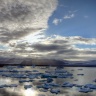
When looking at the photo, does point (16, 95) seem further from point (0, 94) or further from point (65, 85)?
point (65, 85)

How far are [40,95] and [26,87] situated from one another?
33.9 feet

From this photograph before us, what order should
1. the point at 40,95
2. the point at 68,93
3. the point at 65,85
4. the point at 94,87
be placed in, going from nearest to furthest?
the point at 40,95 < the point at 68,93 < the point at 94,87 < the point at 65,85

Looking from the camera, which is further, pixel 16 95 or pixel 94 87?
→ pixel 94 87

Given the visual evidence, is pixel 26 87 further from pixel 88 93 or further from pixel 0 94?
pixel 88 93

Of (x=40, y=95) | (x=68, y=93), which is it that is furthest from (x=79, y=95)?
(x=40, y=95)

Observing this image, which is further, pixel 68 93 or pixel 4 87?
pixel 4 87

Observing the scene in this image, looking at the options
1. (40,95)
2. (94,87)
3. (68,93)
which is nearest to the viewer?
(40,95)

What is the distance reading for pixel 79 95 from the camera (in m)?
36.9

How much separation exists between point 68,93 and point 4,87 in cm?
1329

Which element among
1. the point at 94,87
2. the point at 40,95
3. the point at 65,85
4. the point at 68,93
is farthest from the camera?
the point at 65,85

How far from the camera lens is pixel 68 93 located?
3897 cm

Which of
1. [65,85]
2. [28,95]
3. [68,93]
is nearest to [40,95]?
[28,95]

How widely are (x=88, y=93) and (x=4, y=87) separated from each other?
53.0ft

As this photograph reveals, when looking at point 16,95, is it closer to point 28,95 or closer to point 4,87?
point 28,95
